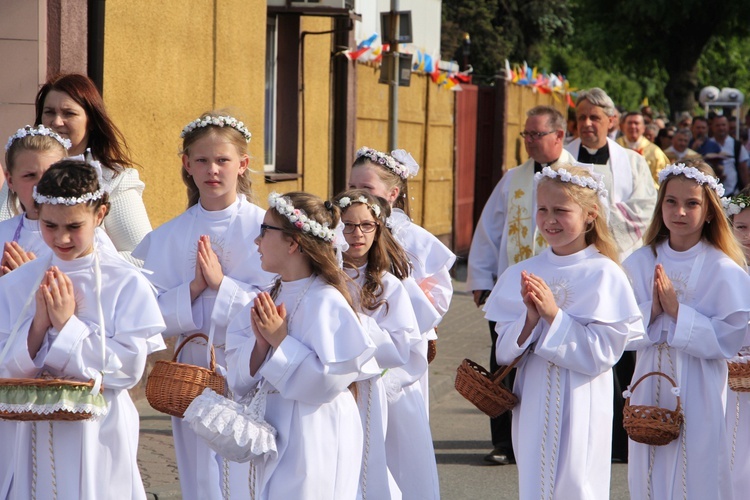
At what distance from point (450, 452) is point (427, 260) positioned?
2.05 meters

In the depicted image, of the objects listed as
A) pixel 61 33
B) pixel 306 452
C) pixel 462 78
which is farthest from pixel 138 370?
pixel 462 78

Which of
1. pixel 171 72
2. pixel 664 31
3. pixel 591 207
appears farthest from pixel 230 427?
pixel 664 31

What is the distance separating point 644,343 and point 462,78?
14.3 metres

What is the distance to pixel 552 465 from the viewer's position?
559cm

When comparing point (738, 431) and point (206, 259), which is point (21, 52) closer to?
point (206, 259)

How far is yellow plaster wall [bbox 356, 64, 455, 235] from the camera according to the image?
15.5 m

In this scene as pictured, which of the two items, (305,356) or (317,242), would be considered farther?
(317,242)

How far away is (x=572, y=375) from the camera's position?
221 inches

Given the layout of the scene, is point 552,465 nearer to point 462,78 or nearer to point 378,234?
point 378,234

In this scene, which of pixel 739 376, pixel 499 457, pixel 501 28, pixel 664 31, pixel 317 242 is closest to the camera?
pixel 317 242

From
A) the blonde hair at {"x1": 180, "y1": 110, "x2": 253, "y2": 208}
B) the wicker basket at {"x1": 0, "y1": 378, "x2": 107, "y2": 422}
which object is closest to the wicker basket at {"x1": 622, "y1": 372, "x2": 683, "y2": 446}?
the blonde hair at {"x1": 180, "y1": 110, "x2": 253, "y2": 208}

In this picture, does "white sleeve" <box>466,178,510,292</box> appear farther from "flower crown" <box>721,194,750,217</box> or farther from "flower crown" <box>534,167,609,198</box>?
"flower crown" <box>534,167,609,198</box>

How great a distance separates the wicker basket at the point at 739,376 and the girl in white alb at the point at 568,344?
0.67 m

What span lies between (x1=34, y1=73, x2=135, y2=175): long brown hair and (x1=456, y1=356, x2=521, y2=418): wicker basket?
1895mm
